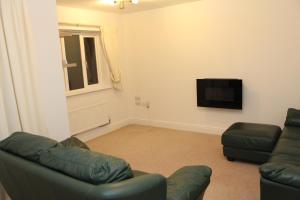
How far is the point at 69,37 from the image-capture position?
4504mm

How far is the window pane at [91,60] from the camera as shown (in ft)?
16.0

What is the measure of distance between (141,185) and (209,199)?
158cm

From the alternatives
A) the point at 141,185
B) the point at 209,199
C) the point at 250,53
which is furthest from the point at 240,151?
the point at 141,185

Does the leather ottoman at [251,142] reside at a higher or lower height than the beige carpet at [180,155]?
higher

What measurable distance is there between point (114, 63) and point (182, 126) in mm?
1786

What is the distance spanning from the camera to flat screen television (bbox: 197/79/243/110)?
4203 millimetres

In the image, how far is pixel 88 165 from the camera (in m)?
1.36

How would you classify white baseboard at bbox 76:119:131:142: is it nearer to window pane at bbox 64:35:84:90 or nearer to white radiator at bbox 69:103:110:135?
white radiator at bbox 69:103:110:135

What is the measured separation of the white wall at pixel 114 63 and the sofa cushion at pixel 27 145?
2507mm

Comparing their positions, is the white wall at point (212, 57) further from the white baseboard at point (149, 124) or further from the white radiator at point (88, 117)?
the white radiator at point (88, 117)

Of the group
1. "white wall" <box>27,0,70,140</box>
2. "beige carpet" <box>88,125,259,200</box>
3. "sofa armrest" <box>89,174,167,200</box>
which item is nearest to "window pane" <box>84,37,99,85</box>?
"beige carpet" <box>88,125,259,200</box>

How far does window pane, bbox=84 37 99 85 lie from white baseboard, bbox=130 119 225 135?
4.19 feet

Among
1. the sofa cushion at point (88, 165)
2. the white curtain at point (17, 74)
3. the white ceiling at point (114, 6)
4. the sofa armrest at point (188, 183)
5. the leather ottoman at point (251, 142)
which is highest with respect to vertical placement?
the white ceiling at point (114, 6)

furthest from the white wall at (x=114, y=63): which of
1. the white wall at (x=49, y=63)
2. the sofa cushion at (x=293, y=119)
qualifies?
the sofa cushion at (x=293, y=119)
